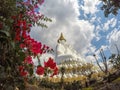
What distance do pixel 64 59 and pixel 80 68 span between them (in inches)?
390

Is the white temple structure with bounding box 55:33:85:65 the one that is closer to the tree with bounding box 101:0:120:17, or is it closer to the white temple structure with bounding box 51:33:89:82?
the white temple structure with bounding box 51:33:89:82

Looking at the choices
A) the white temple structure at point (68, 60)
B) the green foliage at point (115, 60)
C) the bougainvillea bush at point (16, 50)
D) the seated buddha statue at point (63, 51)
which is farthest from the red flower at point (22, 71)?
the seated buddha statue at point (63, 51)

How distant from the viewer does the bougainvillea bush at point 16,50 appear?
4117 mm

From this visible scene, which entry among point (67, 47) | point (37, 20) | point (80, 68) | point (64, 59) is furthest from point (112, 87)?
point (67, 47)

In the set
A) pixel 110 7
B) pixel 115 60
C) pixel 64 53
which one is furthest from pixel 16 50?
pixel 64 53

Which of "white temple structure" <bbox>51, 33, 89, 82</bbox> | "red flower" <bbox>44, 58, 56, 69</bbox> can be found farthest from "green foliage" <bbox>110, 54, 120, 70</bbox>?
"white temple structure" <bbox>51, 33, 89, 82</bbox>

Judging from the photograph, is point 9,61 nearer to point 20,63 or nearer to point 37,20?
point 20,63

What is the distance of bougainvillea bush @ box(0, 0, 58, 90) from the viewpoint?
412 cm

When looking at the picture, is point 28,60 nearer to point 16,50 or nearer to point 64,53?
point 16,50

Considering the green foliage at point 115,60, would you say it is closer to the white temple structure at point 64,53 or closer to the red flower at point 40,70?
the red flower at point 40,70

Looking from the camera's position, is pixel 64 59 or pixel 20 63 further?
pixel 64 59

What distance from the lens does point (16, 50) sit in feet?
14.1

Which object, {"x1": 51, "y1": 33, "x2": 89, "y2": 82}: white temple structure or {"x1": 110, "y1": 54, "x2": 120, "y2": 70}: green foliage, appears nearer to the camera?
{"x1": 110, "y1": 54, "x2": 120, "y2": 70}: green foliage

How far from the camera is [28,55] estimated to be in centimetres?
467
